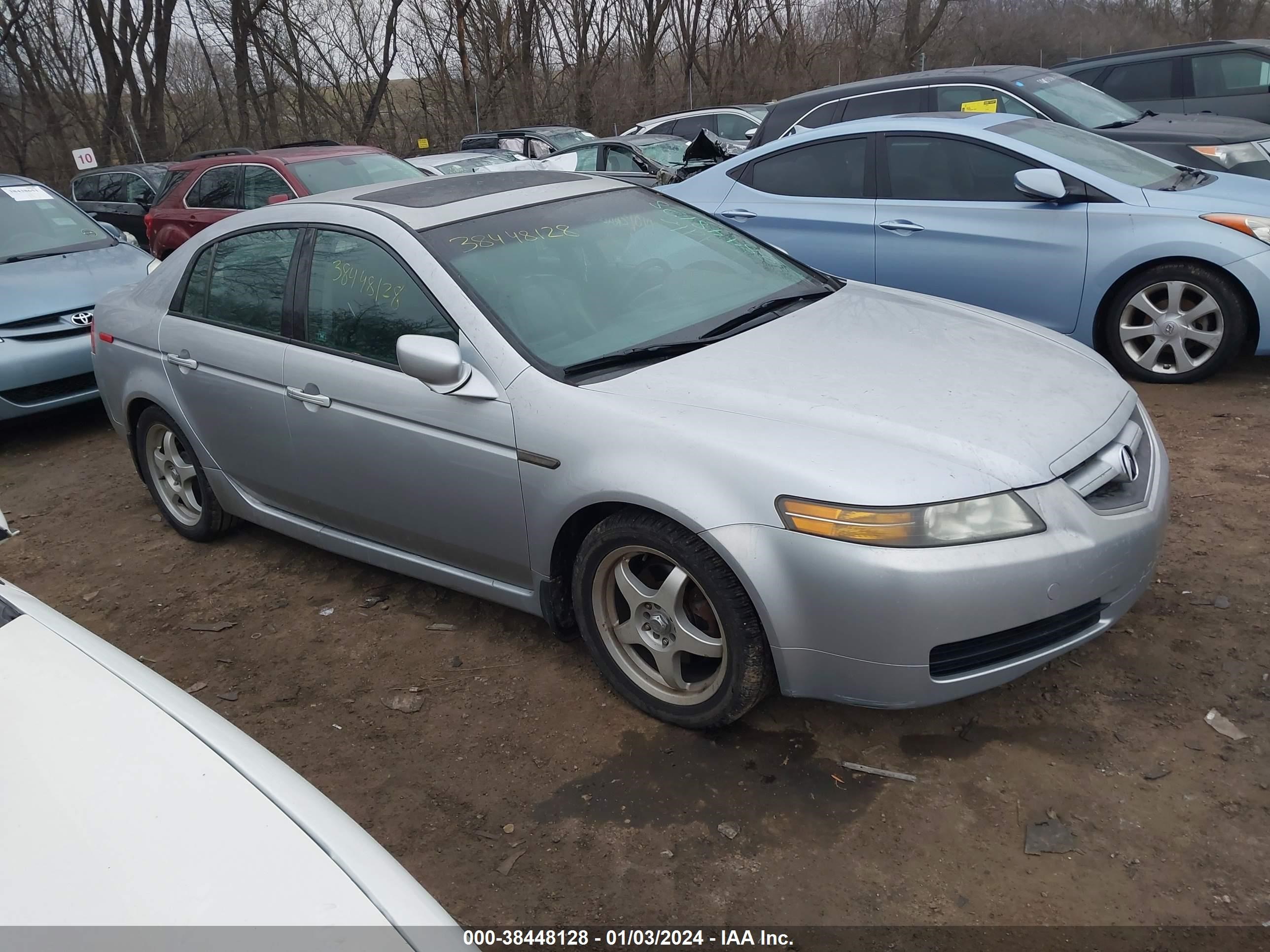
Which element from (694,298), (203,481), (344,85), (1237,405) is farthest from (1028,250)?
(344,85)

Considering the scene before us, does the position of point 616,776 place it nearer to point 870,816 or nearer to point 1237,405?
point 870,816

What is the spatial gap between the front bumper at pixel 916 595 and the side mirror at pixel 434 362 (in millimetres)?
1012

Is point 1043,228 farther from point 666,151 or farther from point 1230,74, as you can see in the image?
point 666,151

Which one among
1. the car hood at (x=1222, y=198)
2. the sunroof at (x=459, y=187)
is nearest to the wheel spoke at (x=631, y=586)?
the sunroof at (x=459, y=187)

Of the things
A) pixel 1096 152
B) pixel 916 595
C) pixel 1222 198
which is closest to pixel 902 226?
pixel 1096 152

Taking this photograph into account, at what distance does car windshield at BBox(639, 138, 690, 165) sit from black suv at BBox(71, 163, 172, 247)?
20.9 ft

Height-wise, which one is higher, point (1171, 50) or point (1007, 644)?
point (1171, 50)

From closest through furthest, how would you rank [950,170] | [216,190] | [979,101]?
[950,170]
[979,101]
[216,190]

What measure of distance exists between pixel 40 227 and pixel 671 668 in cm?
708

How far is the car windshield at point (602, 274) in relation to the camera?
3.29m

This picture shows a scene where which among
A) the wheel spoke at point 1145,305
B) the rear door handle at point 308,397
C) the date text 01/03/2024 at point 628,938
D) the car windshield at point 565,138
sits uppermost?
the car windshield at point 565,138

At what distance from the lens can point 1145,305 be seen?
17.4 ft

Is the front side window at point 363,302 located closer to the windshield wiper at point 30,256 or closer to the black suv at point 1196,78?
the windshield wiper at point 30,256

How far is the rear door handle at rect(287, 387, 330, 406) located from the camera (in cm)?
362
